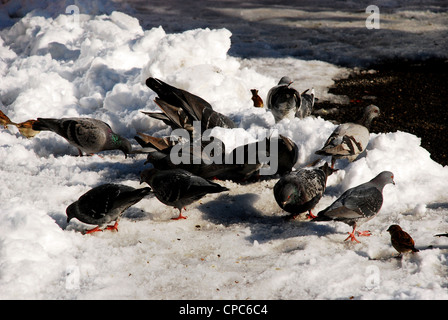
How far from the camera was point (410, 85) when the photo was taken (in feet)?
27.1

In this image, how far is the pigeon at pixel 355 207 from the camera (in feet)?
12.8

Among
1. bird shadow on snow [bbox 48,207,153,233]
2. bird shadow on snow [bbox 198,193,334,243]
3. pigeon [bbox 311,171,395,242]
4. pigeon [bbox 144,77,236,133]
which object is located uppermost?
pigeon [bbox 144,77,236,133]

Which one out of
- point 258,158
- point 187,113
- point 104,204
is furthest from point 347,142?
→ point 104,204

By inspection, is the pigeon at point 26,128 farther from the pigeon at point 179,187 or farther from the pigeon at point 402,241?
the pigeon at point 402,241

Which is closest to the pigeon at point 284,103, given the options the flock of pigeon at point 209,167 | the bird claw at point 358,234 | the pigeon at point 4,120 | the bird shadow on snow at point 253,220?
the flock of pigeon at point 209,167

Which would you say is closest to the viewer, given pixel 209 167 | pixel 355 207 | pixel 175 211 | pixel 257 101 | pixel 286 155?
pixel 355 207

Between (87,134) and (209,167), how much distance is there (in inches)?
60.7

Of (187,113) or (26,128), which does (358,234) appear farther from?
(26,128)

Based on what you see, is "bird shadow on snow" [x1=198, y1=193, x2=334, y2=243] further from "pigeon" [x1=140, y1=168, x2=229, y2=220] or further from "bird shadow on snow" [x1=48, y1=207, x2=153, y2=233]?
"bird shadow on snow" [x1=48, y1=207, x2=153, y2=233]

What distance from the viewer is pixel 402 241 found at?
366cm

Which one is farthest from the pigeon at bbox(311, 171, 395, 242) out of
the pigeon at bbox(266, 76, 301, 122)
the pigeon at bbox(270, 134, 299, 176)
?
the pigeon at bbox(266, 76, 301, 122)

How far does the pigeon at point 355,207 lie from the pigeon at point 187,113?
6.95ft

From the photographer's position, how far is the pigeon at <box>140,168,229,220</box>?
14.2ft

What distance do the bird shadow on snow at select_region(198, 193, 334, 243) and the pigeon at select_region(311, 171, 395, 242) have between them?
32 centimetres
